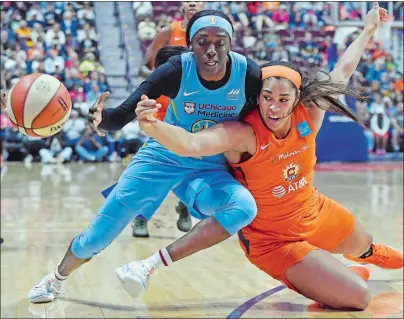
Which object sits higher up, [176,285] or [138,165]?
[138,165]

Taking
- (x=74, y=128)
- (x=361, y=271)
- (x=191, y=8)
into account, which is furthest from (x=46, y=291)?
(x=74, y=128)

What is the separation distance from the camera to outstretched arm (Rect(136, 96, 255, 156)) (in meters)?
3.38

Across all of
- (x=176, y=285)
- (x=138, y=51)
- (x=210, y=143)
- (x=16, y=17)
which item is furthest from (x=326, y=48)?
(x=210, y=143)

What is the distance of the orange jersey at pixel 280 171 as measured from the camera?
13.7 feet

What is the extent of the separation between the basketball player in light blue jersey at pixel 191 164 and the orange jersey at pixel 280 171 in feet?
0.56

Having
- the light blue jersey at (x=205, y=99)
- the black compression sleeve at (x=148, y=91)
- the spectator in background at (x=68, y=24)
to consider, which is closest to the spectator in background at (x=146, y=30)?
the spectator in background at (x=68, y=24)

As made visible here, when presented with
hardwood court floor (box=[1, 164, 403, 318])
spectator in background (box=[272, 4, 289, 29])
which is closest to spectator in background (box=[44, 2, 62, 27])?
spectator in background (box=[272, 4, 289, 29])

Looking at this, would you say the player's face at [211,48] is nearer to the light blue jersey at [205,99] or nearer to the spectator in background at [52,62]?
the light blue jersey at [205,99]

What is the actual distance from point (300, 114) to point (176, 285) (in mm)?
1743

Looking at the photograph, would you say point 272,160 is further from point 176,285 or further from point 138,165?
point 176,285

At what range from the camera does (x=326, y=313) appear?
458 cm

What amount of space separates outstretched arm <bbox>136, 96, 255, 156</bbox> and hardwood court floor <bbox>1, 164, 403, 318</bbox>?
1.26m

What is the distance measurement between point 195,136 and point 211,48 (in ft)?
1.57

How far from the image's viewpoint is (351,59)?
4461 millimetres
